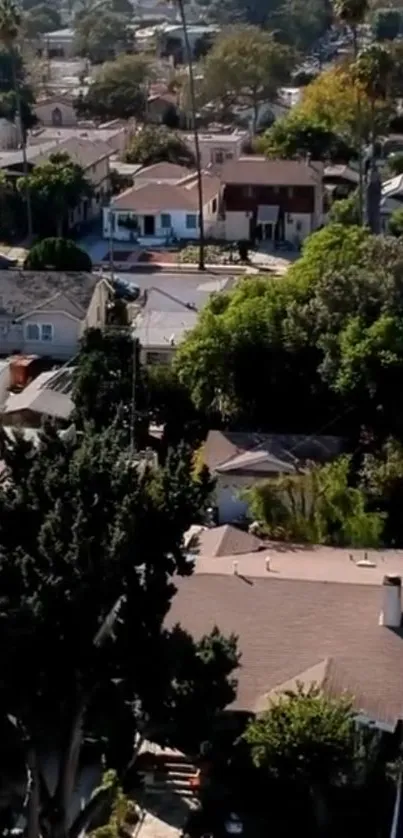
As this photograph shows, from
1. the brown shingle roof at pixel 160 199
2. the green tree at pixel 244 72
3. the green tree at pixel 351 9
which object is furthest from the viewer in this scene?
the green tree at pixel 244 72

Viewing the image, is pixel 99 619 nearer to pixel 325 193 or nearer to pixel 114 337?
pixel 114 337

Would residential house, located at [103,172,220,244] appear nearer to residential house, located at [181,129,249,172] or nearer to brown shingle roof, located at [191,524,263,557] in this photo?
residential house, located at [181,129,249,172]

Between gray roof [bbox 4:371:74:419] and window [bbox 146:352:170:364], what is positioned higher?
gray roof [bbox 4:371:74:419]

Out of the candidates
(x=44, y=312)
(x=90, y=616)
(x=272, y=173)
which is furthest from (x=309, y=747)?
(x=272, y=173)

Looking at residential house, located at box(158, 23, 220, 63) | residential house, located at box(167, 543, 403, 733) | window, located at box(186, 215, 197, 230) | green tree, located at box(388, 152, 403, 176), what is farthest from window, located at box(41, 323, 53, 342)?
Answer: residential house, located at box(158, 23, 220, 63)

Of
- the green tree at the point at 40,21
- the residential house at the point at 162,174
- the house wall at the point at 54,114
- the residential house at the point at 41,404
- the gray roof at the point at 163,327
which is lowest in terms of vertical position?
the green tree at the point at 40,21

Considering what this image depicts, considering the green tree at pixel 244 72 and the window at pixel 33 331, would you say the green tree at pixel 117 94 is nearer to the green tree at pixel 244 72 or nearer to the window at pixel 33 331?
the green tree at pixel 244 72

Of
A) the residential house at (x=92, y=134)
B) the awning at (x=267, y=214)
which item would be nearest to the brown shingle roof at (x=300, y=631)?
the awning at (x=267, y=214)
